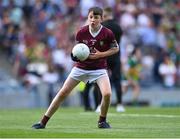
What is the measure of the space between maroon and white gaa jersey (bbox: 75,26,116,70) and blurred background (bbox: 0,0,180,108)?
1331cm

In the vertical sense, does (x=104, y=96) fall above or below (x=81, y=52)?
below

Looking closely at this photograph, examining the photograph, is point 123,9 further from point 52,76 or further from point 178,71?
point 52,76

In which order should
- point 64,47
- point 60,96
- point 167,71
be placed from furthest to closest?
point 167,71, point 64,47, point 60,96

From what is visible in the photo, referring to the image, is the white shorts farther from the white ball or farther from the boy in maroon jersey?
the white ball

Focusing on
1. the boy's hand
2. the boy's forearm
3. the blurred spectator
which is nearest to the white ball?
the boy's hand

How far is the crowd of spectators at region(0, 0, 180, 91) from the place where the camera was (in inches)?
1166

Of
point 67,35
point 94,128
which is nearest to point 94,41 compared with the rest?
point 94,128

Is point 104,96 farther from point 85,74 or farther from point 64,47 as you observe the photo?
point 64,47

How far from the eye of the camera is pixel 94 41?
1414 cm

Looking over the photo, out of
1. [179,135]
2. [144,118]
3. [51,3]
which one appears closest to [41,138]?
[179,135]

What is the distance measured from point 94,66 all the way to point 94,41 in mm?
455

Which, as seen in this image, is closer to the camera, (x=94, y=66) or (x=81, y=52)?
(x=81, y=52)

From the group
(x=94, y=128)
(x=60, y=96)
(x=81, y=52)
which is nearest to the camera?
(x=81, y=52)

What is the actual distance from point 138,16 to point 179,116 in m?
16.4
